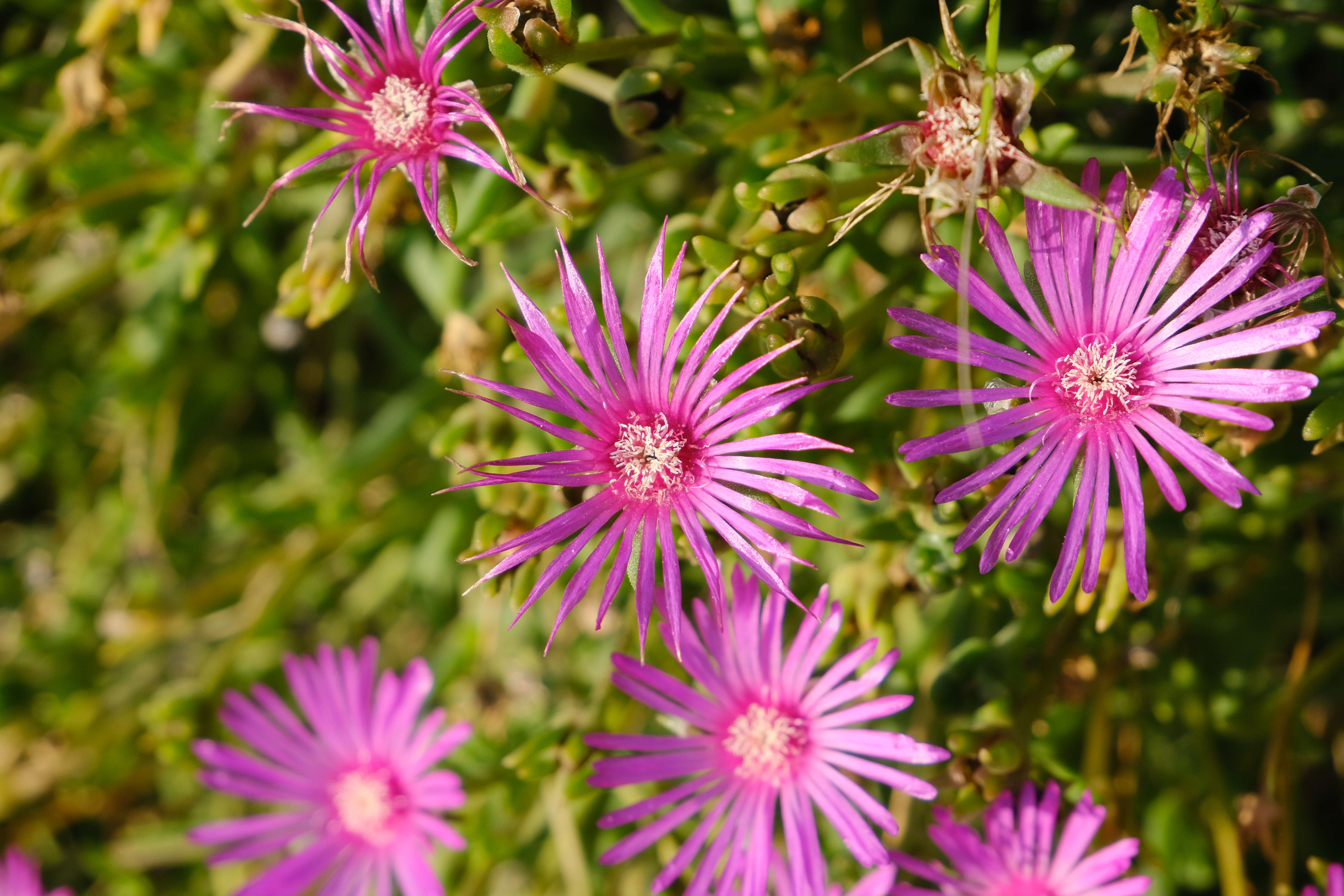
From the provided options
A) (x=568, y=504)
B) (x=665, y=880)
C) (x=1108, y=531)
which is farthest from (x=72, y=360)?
(x=1108, y=531)

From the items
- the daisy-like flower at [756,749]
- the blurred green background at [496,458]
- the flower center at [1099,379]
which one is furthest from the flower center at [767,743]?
the flower center at [1099,379]

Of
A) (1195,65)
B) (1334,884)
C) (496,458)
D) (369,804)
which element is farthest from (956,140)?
(369,804)

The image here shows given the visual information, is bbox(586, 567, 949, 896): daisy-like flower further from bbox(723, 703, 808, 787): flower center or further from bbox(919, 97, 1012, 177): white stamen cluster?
bbox(919, 97, 1012, 177): white stamen cluster

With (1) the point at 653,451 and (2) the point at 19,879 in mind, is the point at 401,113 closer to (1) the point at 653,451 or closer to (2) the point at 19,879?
(1) the point at 653,451

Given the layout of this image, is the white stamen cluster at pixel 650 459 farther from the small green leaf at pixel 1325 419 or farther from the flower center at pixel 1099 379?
the small green leaf at pixel 1325 419

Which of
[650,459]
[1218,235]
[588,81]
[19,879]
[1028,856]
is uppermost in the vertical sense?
[588,81]

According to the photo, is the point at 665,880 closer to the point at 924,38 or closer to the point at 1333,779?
the point at 924,38
